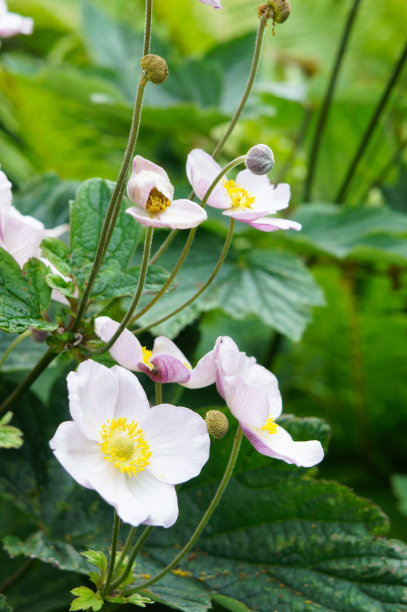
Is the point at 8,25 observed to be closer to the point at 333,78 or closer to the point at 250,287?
the point at 250,287

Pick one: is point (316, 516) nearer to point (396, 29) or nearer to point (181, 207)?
point (181, 207)

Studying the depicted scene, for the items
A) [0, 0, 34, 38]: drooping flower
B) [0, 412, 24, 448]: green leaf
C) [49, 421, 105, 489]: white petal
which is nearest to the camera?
[49, 421, 105, 489]: white petal

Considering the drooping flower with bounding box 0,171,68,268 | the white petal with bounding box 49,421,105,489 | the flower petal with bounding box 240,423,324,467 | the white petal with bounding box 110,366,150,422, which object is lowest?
the white petal with bounding box 49,421,105,489

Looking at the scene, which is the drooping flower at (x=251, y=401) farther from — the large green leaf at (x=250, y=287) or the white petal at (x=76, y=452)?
the large green leaf at (x=250, y=287)

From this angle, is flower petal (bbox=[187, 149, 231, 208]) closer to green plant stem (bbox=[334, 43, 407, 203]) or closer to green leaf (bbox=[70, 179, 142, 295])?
green leaf (bbox=[70, 179, 142, 295])

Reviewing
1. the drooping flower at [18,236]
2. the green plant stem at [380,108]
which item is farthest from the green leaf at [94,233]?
the green plant stem at [380,108]

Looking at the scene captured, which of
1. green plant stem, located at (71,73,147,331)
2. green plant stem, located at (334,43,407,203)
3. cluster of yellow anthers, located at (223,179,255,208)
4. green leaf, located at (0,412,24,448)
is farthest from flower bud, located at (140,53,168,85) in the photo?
green plant stem, located at (334,43,407,203)

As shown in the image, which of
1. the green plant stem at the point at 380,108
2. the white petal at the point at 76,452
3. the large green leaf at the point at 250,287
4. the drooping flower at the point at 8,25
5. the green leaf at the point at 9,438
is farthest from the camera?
the green plant stem at the point at 380,108
